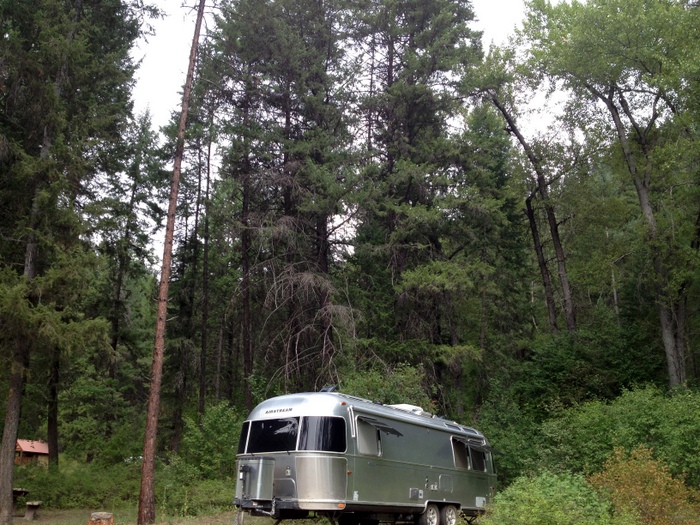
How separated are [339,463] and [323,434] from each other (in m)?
0.54

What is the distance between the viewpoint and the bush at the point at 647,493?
9070 mm

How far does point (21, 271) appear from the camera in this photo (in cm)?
1576

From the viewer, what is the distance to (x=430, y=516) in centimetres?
1190

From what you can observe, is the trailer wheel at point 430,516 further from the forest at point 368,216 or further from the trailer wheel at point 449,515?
the forest at point 368,216

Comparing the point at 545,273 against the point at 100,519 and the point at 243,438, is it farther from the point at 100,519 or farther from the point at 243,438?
the point at 100,519

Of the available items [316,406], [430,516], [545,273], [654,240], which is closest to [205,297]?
[545,273]

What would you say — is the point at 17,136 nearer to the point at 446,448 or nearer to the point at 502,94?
the point at 446,448

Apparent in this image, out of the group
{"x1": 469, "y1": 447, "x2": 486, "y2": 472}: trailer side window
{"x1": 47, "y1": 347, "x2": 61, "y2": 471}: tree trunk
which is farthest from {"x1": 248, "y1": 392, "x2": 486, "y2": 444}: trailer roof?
{"x1": 47, "y1": 347, "x2": 61, "y2": 471}: tree trunk

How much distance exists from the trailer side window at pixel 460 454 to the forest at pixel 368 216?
83.5 inches

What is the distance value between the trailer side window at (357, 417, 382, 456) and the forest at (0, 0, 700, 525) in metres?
5.43

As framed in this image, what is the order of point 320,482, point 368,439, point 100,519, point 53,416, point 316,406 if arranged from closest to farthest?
point 320,482 → point 316,406 → point 368,439 → point 100,519 → point 53,416

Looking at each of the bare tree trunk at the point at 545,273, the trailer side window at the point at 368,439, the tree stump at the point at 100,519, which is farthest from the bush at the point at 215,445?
the bare tree trunk at the point at 545,273

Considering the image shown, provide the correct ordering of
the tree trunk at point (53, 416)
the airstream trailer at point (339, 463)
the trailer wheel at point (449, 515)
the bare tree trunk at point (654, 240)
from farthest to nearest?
the tree trunk at point (53, 416) → the bare tree trunk at point (654, 240) → the trailer wheel at point (449, 515) → the airstream trailer at point (339, 463)

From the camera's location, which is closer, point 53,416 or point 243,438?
point 243,438
